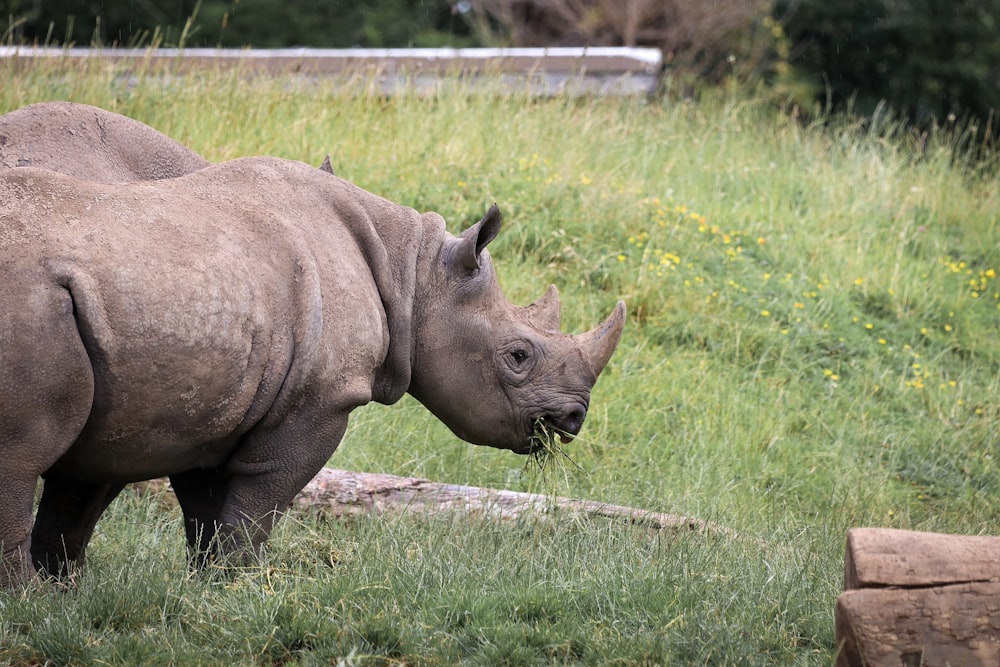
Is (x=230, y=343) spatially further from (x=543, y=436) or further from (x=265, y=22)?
(x=265, y=22)

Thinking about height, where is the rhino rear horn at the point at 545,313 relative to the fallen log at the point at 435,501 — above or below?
above

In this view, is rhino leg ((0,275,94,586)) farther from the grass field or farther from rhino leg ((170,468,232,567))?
rhino leg ((170,468,232,567))

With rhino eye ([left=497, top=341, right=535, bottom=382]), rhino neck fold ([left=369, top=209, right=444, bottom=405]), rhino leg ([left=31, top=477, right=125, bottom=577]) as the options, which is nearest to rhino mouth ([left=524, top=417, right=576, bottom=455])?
rhino eye ([left=497, top=341, right=535, bottom=382])

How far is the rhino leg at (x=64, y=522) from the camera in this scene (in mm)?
4824

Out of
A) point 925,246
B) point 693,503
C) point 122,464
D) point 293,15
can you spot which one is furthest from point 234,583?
point 293,15

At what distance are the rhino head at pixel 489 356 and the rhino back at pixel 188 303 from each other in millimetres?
355

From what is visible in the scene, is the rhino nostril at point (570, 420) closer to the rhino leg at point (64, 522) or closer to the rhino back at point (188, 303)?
the rhino back at point (188, 303)

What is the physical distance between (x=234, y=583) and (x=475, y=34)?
17730mm

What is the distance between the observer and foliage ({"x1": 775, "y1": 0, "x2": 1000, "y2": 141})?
18984mm

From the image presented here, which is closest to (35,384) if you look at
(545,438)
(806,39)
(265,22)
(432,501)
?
(545,438)

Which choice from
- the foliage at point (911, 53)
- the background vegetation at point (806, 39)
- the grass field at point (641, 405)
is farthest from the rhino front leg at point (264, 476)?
the foliage at point (911, 53)

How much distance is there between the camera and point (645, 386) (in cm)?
850

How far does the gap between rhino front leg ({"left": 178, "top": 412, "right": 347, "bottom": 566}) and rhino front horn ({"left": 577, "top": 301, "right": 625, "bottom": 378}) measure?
1.14 m

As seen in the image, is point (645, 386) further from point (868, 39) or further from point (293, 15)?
point (293, 15)
